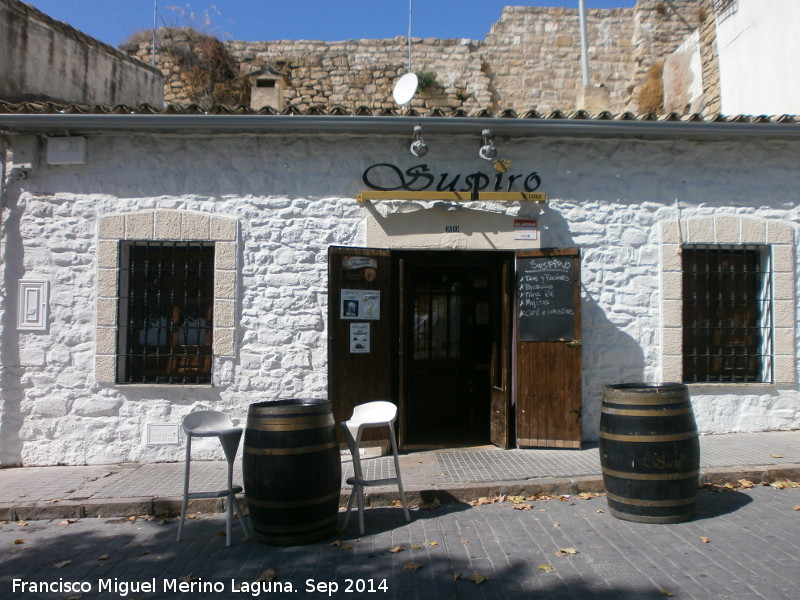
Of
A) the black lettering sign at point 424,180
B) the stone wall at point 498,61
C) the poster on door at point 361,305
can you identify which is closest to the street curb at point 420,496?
the poster on door at point 361,305

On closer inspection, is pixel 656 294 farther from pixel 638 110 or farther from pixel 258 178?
pixel 638 110

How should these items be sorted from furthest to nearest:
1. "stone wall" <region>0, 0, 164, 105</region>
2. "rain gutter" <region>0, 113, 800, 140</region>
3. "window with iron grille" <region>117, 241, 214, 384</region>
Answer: "stone wall" <region>0, 0, 164, 105</region> → "window with iron grille" <region>117, 241, 214, 384</region> → "rain gutter" <region>0, 113, 800, 140</region>

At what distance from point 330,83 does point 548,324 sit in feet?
33.1

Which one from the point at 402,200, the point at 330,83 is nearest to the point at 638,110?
the point at 330,83

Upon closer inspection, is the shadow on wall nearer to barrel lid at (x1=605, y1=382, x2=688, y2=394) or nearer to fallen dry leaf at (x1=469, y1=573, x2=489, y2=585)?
barrel lid at (x1=605, y1=382, x2=688, y2=394)

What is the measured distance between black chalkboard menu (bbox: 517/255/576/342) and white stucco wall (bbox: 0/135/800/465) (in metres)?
0.38

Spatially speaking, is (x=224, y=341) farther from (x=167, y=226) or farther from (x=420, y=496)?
(x=420, y=496)

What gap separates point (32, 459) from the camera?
22.9ft

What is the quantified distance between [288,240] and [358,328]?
4.02ft

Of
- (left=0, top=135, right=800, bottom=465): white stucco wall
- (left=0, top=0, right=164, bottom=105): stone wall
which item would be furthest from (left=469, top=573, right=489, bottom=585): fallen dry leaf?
(left=0, top=0, right=164, bottom=105): stone wall

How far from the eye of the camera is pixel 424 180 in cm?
726

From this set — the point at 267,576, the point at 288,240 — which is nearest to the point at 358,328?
the point at 288,240

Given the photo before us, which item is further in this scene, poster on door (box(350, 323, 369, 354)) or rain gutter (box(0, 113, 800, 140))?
poster on door (box(350, 323, 369, 354))

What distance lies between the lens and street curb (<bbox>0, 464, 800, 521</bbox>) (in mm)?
5535
